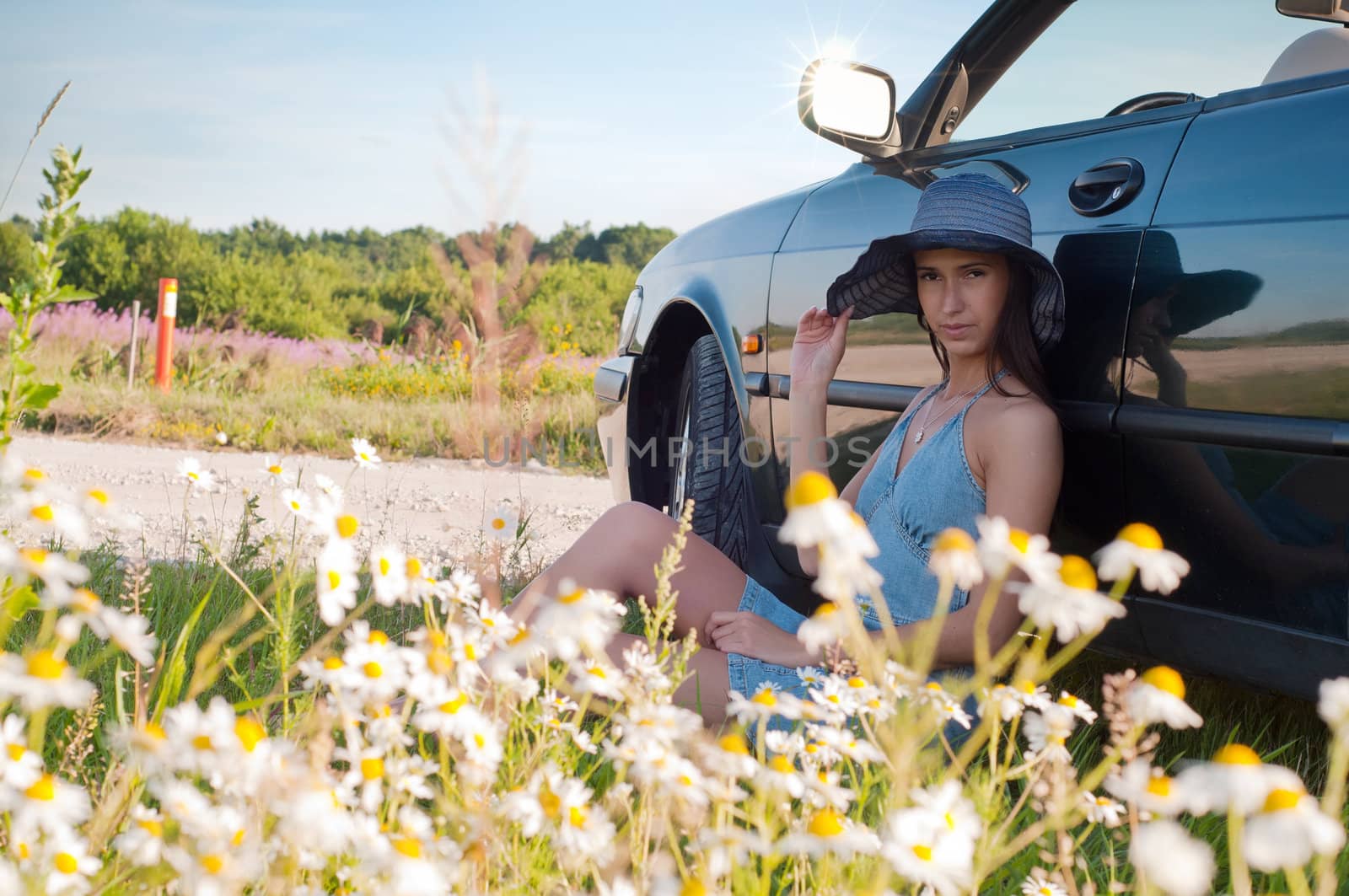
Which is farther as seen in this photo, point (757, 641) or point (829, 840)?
point (757, 641)

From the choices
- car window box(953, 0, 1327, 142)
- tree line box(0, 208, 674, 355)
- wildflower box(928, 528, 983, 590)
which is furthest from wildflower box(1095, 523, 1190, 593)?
tree line box(0, 208, 674, 355)

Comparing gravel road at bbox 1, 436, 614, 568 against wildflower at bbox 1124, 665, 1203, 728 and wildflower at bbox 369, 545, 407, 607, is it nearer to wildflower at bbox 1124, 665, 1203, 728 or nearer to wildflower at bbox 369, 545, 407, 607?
wildflower at bbox 369, 545, 407, 607

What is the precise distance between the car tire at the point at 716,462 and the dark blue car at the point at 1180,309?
12.5 inches

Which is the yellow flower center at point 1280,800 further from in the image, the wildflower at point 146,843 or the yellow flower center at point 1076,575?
the wildflower at point 146,843

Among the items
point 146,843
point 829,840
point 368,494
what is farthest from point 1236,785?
point 368,494

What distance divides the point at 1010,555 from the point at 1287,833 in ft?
1.02

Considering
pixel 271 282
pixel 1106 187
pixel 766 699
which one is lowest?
pixel 766 699

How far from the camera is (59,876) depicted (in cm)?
104

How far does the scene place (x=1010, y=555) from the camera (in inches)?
39.5

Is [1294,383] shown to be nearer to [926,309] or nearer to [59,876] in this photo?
[926,309]

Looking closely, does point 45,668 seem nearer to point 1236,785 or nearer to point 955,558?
point 955,558

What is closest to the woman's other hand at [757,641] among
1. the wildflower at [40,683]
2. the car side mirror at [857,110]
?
the car side mirror at [857,110]

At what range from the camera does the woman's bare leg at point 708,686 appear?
7.43 ft

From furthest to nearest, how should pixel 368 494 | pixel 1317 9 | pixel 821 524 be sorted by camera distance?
1. pixel 368 494
2. pixel 1317 9
3. pixel 821 524
